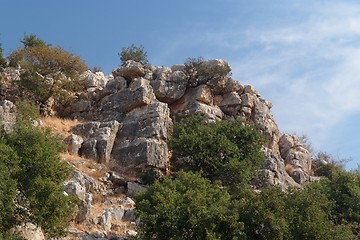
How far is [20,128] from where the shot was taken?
77.7ft

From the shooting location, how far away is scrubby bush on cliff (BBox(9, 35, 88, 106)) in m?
42.6

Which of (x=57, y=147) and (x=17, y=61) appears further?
(x=17, y=61)

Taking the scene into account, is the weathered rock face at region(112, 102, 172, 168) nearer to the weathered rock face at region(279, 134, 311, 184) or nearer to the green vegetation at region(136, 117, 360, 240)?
the green vegetation at region(136, 117, 360, 240)

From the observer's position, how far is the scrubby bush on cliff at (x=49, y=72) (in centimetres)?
4259

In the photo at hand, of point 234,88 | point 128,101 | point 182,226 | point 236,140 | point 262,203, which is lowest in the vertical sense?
point 182,226

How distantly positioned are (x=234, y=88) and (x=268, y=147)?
6.01m

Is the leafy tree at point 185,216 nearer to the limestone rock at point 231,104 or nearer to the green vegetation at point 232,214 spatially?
the green vegetation at point 232,214

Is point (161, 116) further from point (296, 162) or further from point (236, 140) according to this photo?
point (296, 162)

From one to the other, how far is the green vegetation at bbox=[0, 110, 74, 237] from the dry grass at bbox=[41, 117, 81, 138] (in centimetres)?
1675

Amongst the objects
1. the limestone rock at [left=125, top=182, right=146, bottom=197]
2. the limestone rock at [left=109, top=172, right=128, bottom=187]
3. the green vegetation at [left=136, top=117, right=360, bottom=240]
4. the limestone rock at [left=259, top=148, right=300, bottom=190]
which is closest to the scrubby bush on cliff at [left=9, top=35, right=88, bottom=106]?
the limestone rock at [left=109, top=172, right=128, bottom=187]

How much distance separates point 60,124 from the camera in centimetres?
4200

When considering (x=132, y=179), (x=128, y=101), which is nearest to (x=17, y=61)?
(x=128, y=101)

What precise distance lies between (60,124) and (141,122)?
6.59 metres

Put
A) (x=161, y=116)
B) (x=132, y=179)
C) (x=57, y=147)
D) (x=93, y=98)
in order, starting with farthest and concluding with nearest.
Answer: (x=93, y=98) → (x=161, y=116) → (x=132, y=179) → (x=57, y=147)
